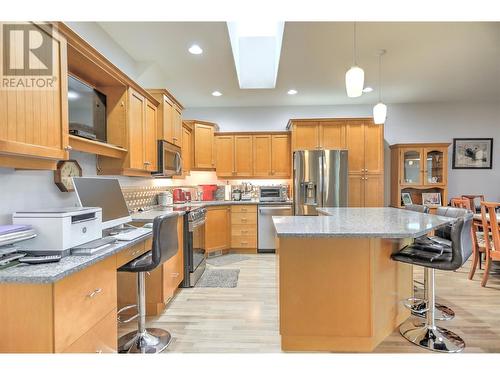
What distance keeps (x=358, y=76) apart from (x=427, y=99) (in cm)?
395

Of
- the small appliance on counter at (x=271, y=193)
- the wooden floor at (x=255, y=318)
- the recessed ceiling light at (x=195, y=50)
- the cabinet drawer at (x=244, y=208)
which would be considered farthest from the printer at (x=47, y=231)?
the small appliance on counter at (x=271, y=193)

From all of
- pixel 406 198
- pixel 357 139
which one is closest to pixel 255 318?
pixel 357 139

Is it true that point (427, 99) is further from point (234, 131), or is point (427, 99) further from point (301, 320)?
point (301, 320)

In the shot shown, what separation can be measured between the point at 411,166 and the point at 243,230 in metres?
3.39

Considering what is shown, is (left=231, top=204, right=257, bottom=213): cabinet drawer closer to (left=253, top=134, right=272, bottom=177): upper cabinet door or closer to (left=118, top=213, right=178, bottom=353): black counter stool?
(left=253, top=134, right=272, bottom=177): upper cabinet door

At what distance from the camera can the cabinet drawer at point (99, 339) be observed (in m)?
1.36

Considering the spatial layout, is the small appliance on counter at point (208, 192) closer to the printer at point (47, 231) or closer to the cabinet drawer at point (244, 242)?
the cabinet drawer at point (244, 242)

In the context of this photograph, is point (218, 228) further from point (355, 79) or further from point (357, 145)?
point (355, 79)

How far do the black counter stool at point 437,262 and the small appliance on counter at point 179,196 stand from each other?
3380 millimetres

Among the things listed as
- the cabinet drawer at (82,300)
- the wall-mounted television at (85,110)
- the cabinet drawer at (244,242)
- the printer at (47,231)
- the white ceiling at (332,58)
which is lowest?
the cabinet drawer at (244,242)

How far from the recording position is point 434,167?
516 cm

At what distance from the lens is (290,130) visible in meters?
5.26
